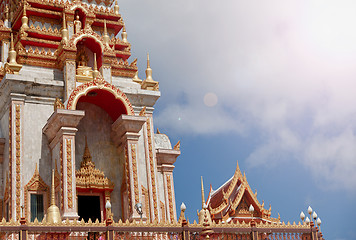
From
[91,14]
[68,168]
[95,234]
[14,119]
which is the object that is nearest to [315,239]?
[95,234]

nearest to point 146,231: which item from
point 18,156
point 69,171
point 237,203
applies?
point 69,171

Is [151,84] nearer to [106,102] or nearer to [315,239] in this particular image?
[106,102]

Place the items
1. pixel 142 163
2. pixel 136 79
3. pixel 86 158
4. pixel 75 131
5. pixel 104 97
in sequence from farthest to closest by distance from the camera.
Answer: pixel 136 79, pixel 142 163, pixel 104 97, pixel 86 158, pixel 75 131

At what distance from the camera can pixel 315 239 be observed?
19.4 m

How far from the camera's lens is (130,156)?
73.6 feet

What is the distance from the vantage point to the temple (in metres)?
21.1

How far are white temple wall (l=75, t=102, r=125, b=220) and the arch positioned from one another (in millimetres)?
374

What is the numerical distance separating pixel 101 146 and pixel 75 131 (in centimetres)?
235

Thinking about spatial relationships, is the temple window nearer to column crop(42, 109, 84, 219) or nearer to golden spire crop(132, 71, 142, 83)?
column crop(42, 109, 84, 219)

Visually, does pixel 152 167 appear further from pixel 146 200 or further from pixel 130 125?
pixel 130 125

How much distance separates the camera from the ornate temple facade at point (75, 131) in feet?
70.4

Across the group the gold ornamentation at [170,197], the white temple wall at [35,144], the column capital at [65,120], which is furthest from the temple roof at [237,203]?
the column capital at [65,120]

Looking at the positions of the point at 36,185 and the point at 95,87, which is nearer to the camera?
the point at 36,185

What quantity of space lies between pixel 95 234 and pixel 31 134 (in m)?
7.46
